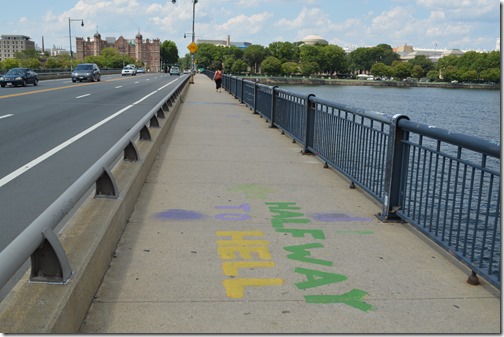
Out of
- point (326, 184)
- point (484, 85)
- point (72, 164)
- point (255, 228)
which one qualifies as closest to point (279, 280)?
point (255, 228)

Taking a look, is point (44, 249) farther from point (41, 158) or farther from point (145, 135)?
point (41, 158)

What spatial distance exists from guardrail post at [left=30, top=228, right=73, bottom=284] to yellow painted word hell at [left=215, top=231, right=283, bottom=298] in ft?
3.92

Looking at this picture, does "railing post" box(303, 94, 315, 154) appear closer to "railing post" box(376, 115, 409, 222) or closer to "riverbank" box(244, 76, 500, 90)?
"railing post" box(376, 115, 409, 222)

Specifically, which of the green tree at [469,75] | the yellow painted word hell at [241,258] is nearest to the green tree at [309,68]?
the green tree at [469,75]

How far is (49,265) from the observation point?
10.5 feet

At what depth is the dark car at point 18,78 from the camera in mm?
36125

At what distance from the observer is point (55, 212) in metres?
3.26

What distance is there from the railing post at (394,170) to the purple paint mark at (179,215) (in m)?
2.05

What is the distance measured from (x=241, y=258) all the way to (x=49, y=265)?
181cm

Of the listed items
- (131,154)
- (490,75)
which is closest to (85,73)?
(131,154)

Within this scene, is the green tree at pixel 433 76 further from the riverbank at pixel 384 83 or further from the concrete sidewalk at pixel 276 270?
the concrete sidewalk at pixel 276 270

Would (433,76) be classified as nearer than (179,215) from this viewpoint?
No

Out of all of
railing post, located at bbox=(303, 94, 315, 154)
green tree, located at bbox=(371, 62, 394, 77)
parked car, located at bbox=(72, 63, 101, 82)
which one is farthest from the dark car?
green tree, located at bbox=(371, 62, 394, 77)

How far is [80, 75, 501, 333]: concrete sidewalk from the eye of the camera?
11.4 feet
